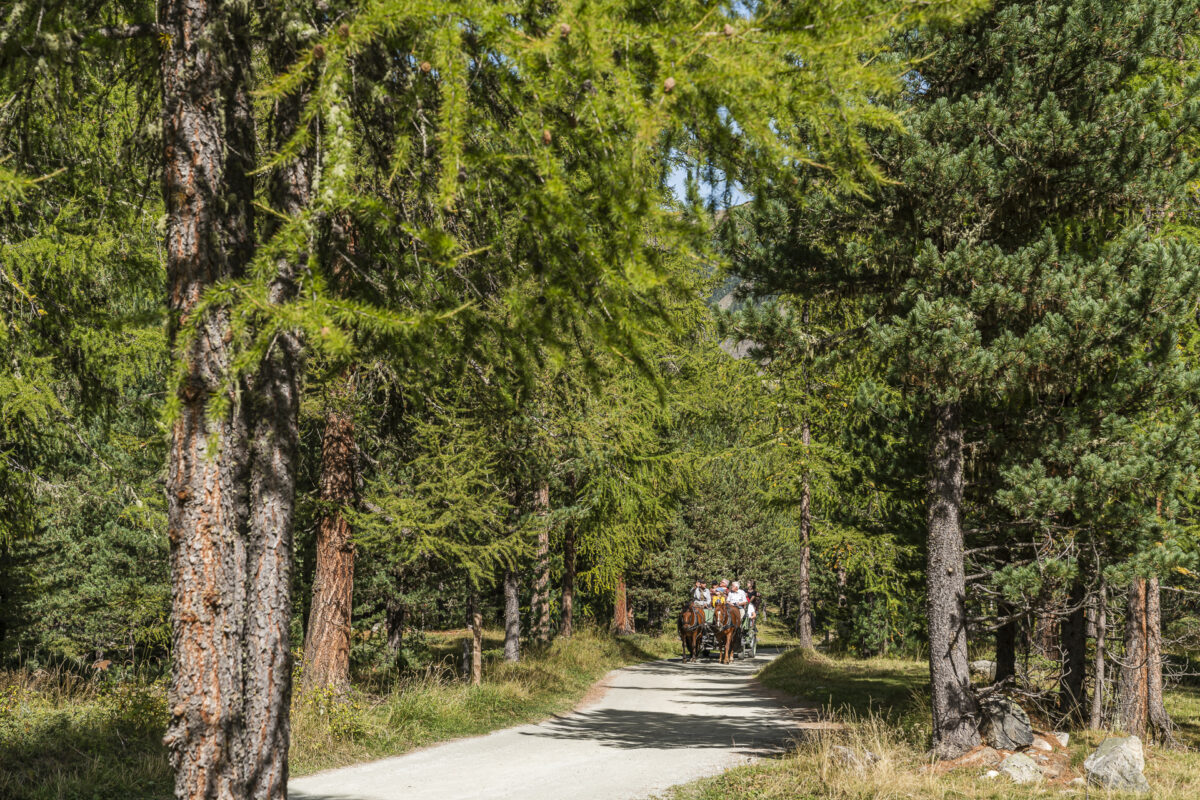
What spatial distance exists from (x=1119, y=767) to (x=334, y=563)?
28.4 ft

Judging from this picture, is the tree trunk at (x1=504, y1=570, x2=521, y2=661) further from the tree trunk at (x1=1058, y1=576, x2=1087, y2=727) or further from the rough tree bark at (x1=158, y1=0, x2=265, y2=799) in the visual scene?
the rough tree bark at (x1=158, y1=0, x2=265, y2=799)

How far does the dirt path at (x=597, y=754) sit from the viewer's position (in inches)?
319

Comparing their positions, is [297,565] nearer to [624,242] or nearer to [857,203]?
[857,203]

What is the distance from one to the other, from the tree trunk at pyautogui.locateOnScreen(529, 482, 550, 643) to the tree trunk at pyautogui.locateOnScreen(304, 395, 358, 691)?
5.11 metres

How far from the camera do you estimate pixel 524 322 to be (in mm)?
4086

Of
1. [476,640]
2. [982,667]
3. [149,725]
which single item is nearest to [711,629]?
[982,667]

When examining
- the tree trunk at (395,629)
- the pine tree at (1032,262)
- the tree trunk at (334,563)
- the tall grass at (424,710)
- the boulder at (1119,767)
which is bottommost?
the tall grass at (424,710)

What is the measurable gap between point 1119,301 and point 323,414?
8.97 metres

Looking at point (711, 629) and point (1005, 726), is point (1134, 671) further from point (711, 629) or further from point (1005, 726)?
point (711, 629)

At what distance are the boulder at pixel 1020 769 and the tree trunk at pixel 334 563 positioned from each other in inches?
290

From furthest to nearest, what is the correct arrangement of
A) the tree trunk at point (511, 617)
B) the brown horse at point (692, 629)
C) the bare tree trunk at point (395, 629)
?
the brown horse at point (692, 629), the tree trunk at point (511, 617), the bare tree trunk at point (395, 629)

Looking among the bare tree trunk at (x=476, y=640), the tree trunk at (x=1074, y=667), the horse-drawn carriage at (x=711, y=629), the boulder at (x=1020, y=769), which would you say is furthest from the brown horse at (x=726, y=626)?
the boulder at (x=1020, y=769)

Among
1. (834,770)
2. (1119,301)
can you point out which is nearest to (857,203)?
(1119,301)

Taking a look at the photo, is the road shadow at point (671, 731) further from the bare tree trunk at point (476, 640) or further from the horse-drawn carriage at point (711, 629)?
the horse-drawn carriage at point (711, 629)
